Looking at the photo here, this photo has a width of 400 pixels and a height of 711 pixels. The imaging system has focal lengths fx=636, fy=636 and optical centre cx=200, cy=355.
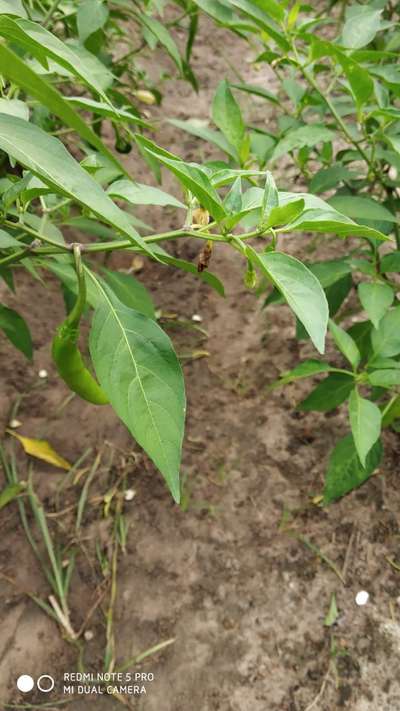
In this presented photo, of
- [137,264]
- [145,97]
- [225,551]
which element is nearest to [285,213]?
[225,551]

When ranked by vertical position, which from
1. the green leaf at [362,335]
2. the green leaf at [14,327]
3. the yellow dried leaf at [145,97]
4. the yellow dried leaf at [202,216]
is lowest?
the green leaf at [362,335]

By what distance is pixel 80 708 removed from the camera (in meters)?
1.18

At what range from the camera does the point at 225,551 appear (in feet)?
4.54

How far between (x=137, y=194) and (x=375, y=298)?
507mm

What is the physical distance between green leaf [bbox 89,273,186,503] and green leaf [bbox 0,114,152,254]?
24 cm

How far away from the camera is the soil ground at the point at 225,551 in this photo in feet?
3.99

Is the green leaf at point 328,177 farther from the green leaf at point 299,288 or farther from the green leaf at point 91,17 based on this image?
the green leaf at point 299,288

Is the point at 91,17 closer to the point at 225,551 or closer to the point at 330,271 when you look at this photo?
the point at 330,271

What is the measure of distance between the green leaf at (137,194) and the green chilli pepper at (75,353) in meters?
0.09

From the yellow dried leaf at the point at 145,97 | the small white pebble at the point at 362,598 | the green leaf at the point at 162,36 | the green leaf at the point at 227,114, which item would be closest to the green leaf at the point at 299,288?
the green leaf at the point at 227,114

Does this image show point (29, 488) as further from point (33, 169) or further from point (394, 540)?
point (33, 169)

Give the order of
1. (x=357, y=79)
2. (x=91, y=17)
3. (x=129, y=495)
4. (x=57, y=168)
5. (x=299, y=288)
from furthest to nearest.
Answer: (x=129, y=495), (x=91, y=17), (x=357, y=79), (x=299, y=288), (x=57, y=168)

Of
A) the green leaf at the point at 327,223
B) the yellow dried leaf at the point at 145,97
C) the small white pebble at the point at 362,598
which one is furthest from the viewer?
the yellow dried leaf at the point at 145,97

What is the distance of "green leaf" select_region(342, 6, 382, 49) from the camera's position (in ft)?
3.59
